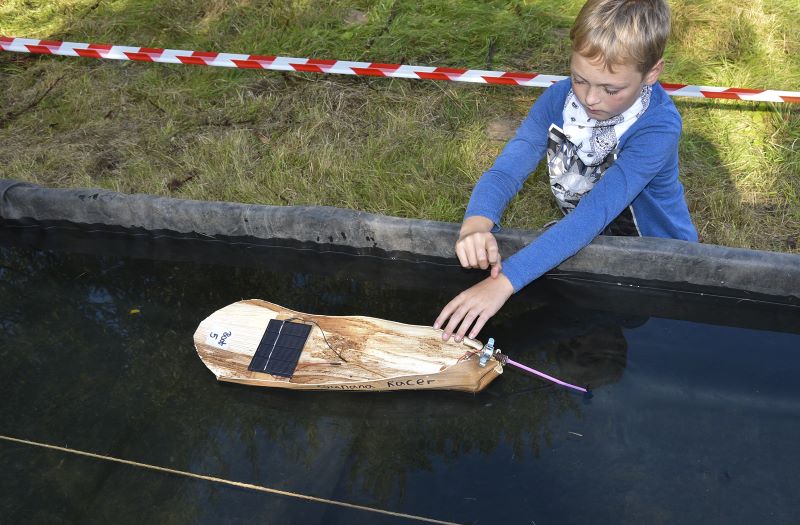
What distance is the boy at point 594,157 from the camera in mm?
2090

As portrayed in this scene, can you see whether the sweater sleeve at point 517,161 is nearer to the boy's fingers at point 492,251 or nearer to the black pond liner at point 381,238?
the boy's fingers at point 492,251

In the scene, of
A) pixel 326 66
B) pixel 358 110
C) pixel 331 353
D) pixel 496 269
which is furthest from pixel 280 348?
pixel 326 66

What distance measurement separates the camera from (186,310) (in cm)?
308

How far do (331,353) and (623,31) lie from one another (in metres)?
1.50

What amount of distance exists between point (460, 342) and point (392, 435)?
16.5 inches

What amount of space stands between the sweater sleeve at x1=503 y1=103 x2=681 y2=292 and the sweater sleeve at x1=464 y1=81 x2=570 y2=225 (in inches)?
10.7

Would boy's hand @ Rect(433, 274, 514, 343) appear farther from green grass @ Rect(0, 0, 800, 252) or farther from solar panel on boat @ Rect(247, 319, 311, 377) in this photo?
green grass @ Rect(0, 0, 800, 252)

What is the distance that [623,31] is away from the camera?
2.05 metres

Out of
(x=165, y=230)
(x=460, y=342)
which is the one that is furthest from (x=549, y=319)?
(x=165, y=230)

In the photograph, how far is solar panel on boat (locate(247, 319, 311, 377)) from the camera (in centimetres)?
259

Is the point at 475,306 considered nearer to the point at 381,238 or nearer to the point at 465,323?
the point at 465,323

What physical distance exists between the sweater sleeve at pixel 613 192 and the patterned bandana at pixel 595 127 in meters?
0.05

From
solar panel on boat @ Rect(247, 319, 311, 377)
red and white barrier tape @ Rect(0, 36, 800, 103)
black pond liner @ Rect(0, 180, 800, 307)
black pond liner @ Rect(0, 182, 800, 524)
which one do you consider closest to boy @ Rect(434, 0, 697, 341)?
black pond liner @ Rect(0, 180, 800, 307)

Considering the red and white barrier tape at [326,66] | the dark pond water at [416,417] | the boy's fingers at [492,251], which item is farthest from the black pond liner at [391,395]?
the red and white barrier tape at [326,66]
